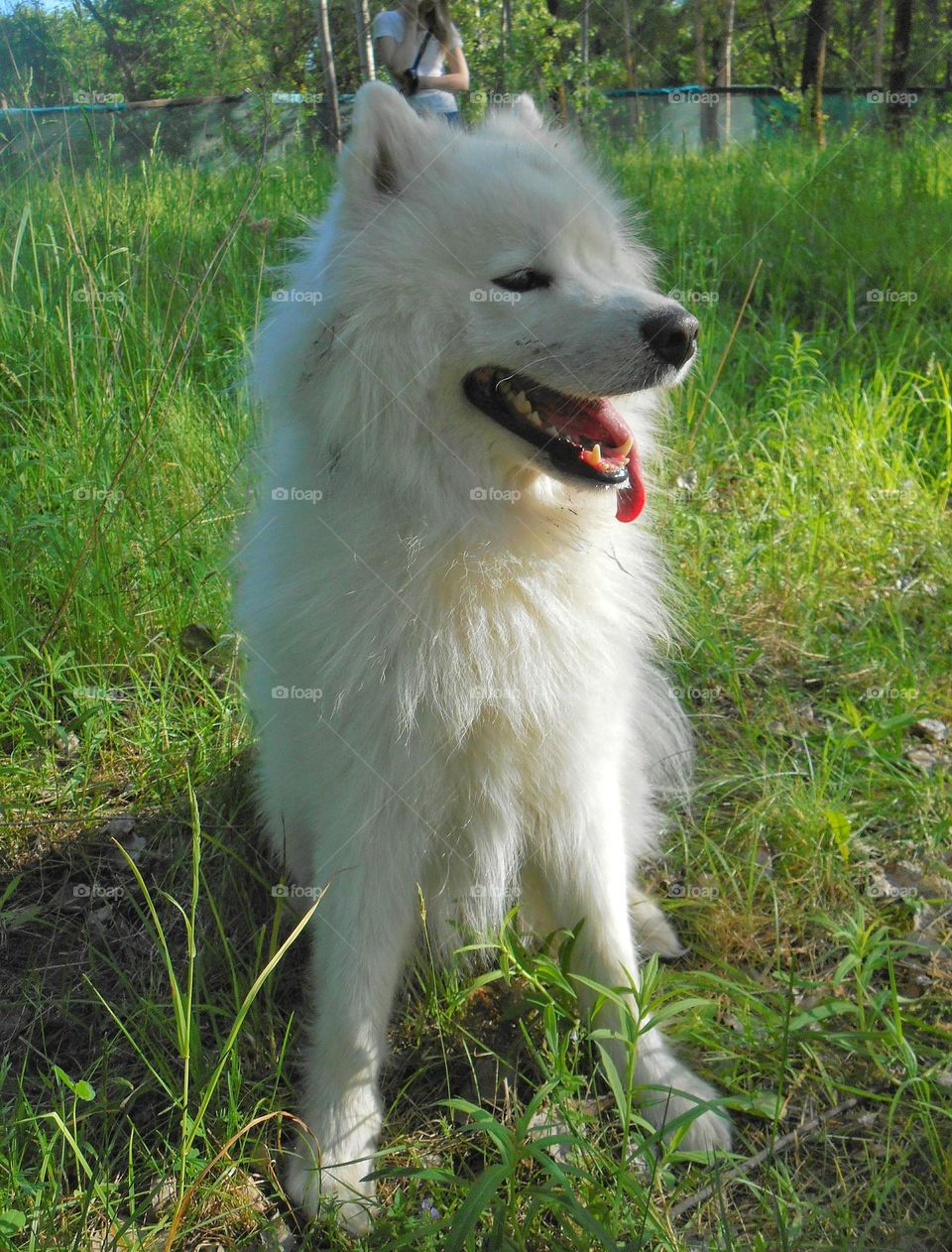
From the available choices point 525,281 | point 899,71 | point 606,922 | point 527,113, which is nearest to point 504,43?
point 899,71

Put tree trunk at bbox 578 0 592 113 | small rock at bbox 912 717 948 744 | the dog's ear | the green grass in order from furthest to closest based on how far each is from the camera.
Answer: tree trunk at bbox 578 0 592 113 < small rock at bbox 912 717 948 744 < the dog's ear < the green grass

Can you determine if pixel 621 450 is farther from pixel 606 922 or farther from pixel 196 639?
pixel 196 639

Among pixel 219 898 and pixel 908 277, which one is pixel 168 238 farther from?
pixel 908 277

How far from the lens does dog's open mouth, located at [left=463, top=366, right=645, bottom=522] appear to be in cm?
175

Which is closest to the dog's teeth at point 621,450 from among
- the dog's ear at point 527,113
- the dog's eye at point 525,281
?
the dog's eye at point 525,281

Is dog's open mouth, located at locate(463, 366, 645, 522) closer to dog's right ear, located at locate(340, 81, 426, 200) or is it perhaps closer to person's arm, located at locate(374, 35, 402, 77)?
dog's right ear, located at locate(340, 81, 426, 200)

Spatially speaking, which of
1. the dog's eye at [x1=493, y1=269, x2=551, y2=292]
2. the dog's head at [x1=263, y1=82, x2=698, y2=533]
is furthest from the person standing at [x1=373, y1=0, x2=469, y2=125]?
the dog's eye at [x1=493, y1=269, x2=551, y2=292]

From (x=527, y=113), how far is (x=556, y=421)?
0.85 m

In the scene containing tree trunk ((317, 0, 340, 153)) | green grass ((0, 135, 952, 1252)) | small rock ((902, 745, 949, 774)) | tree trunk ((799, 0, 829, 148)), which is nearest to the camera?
green grass ((0, 135, 952, 1252))

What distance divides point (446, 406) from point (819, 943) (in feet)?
4.98

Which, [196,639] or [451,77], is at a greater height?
[451,77]

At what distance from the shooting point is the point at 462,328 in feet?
5.62

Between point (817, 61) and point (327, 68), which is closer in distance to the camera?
point (327, 68)

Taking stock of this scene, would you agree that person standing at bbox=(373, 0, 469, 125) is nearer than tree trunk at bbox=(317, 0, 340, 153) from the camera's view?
No
